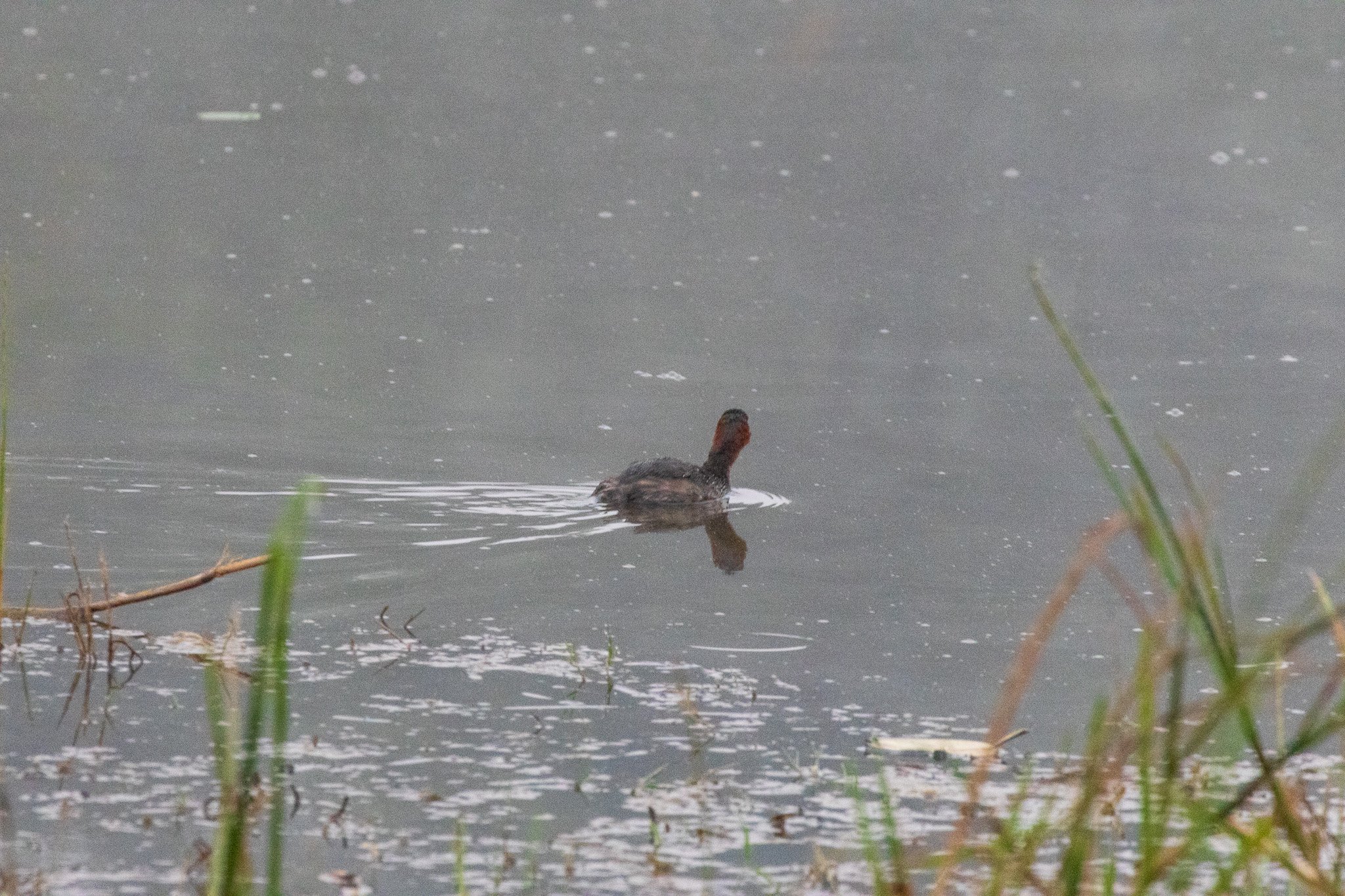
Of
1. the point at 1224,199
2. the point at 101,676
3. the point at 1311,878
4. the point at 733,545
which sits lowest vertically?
the point at 1311,878

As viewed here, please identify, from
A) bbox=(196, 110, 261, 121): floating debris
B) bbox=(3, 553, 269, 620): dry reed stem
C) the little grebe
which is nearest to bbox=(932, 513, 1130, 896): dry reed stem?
bbox=(3, 553, 269, 620): dry reed stem

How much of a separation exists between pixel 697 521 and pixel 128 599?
4059mm

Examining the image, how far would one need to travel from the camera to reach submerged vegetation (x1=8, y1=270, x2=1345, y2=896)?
8.84 ft

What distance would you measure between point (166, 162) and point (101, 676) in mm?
14136

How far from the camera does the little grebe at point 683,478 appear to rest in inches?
374

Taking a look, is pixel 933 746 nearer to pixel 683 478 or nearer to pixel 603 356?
pixel 683 478

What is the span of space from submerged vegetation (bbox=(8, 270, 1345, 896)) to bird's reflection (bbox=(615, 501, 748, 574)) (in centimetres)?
174

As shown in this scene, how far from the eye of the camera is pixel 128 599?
5.94 metres

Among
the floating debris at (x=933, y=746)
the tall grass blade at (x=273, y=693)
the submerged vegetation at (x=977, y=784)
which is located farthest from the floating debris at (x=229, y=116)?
the tall grass blade at (x=273, y=693)

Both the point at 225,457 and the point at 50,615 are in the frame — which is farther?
the point at 225,457

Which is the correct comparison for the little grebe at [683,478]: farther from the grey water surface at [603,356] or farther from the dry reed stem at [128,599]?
the dry reed stem at [128,599]

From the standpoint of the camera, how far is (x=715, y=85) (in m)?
24.7

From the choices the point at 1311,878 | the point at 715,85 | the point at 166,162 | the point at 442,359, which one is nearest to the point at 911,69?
the point at 715,85

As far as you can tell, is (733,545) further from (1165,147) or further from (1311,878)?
(1165,147)
